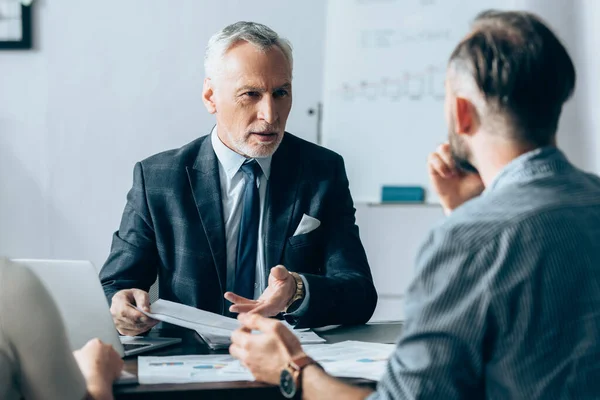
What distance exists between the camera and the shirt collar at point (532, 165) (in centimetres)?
101

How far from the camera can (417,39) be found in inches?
130

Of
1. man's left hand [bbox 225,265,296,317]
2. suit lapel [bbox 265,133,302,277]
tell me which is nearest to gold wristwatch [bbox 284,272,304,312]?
man's left hand [bbox 225,265,296,317]

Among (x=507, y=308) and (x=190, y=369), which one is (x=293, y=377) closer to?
(x=190, y=369)

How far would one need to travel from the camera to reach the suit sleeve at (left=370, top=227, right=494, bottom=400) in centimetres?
92

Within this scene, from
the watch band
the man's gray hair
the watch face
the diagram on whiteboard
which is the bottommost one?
the watch face

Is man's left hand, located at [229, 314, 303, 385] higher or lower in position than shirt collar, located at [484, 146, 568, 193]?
lower

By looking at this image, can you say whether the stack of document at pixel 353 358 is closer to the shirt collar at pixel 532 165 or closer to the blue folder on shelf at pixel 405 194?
the shirt collar at pixel 532 165

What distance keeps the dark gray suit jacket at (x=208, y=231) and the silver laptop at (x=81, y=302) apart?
1.34 ft

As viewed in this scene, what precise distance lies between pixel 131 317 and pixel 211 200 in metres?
0.51

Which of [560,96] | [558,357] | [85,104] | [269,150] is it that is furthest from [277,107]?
[85,104]

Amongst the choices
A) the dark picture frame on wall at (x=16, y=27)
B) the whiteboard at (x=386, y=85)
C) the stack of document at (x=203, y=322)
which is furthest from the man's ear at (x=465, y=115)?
the dark picture frame on wall at (x=16, y=27)

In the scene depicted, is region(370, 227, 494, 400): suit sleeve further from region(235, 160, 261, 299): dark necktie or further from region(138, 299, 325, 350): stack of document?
region(235, 160, 261, 299): dark necktie

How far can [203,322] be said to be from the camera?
1.50 m

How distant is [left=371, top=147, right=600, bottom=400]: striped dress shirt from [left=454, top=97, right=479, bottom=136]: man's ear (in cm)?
14
